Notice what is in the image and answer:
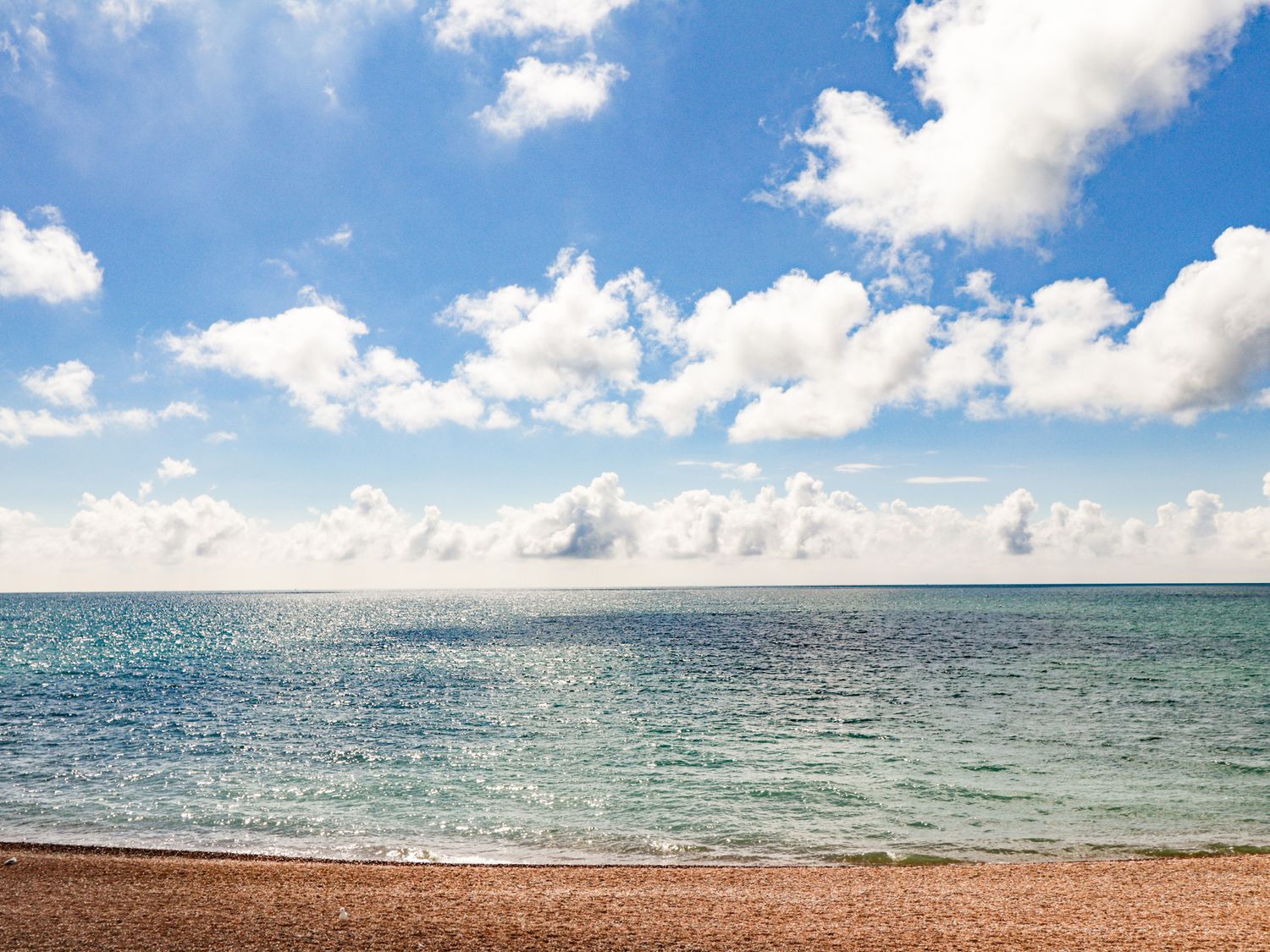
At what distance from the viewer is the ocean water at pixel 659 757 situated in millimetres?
20672

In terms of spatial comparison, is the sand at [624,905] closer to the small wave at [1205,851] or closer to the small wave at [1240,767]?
the small wave at [1205,851]

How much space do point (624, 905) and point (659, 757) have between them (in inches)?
649

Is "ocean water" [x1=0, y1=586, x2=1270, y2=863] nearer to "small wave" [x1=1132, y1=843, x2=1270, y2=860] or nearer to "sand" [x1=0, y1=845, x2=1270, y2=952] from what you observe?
"small wave" [x1=1132, y1=843, x2=1270, y2=860]

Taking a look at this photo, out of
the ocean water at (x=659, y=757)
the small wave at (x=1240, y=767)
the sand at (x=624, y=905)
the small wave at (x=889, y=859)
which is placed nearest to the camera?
the sand at (x=624, y=905)

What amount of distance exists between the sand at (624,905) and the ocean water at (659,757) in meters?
2.91

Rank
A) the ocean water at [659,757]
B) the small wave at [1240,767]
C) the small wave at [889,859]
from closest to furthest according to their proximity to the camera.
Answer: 1. the small wave at [889,859]
2. the ocean water at [659,757]
3. the small wave at [1240,767]

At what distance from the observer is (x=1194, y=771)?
2652cm

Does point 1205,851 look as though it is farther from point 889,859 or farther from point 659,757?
point 659,757

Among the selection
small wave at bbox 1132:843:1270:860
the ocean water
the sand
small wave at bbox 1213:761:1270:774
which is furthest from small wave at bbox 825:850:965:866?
small wave at bbox 1213:761:1270:774

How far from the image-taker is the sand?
11812 mm

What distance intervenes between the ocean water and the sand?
2909 mm

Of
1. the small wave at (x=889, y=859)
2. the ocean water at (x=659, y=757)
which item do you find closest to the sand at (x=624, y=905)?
the small wave at (x=889, y=859)

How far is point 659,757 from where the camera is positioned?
2966cm

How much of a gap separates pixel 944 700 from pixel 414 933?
37.9 m
